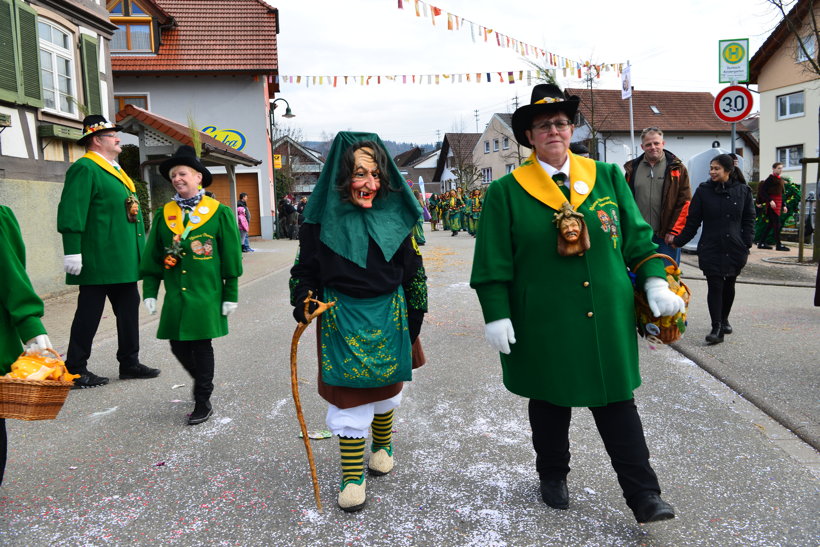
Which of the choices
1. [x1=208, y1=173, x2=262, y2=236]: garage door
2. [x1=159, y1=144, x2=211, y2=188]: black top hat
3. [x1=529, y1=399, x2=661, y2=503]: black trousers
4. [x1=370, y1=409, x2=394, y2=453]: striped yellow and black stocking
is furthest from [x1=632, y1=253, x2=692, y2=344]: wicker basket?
[x1=208, y1=173, x2=262, y2=236]: garage door

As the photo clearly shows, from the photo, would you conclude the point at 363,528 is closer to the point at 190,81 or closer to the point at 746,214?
the point at 746,214

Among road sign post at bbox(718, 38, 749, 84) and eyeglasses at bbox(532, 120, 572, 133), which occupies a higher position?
road sign post at bbox(718, 38, 749, 84)

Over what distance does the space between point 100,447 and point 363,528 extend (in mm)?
2012

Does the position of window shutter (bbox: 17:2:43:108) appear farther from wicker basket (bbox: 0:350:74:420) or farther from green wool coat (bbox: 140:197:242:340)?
wicker basket (bbox: 0:350:74:420)

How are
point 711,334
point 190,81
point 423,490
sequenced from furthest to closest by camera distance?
point 190,81, point 711,334, point 423,490

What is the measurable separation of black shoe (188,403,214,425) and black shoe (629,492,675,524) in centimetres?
287

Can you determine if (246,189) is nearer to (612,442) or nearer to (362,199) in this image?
(362,199)

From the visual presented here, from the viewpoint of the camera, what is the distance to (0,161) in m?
9.64

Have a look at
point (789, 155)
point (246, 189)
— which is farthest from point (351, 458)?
point (789, 155)

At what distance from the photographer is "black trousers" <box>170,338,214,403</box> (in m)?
4.46

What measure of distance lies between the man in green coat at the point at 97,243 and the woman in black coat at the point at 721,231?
16.4 feet

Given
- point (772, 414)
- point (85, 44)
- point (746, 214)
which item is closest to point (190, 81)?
point (85, 44)

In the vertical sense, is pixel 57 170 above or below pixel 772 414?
above

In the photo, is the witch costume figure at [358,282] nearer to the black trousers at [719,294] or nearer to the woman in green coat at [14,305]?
the woman in green coat at [14,305]
